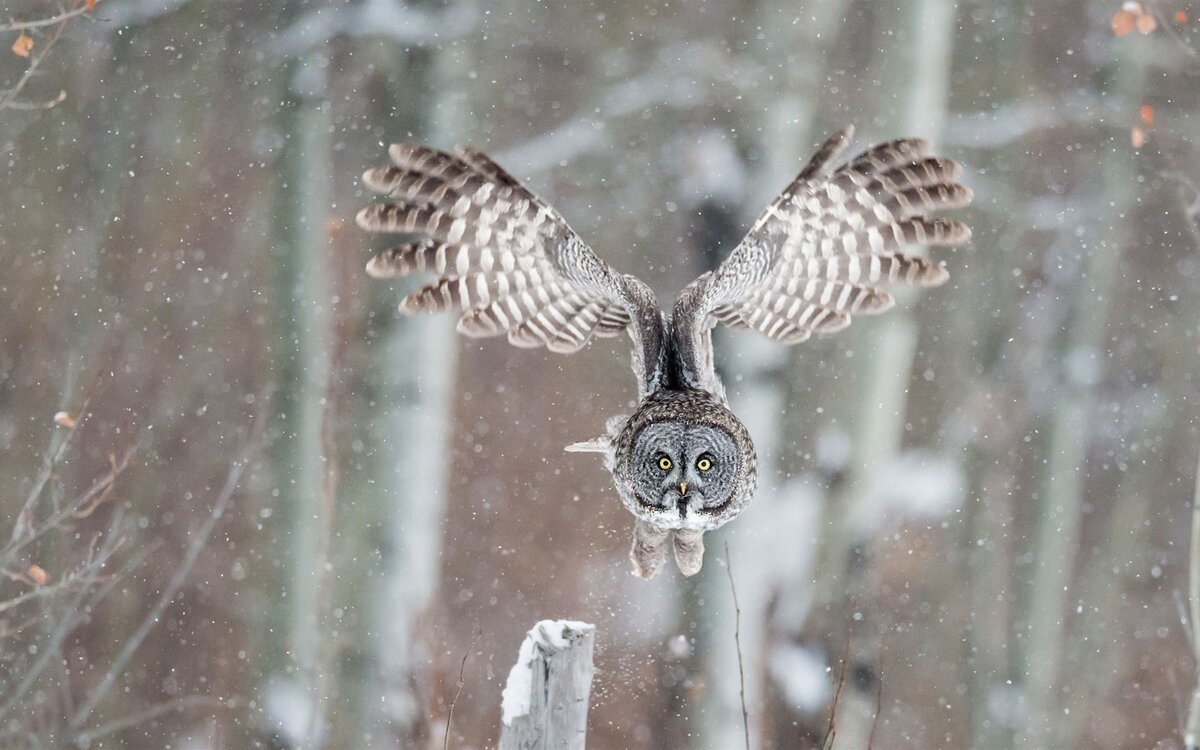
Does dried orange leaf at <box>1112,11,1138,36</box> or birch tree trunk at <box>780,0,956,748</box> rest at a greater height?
dried orange leaf at <box>1112,11,1138,36</box>

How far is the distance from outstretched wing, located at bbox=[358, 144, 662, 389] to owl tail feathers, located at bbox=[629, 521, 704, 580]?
37cm

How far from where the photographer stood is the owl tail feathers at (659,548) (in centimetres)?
253

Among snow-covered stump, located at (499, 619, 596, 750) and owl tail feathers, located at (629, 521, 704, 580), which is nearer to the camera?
snow-covered stump, located at (499, 619, 596, 750)

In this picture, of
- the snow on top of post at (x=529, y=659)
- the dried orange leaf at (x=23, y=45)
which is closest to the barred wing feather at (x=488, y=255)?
the snow on top of post at (x=529, y=659)

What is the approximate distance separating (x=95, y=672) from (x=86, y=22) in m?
2.37

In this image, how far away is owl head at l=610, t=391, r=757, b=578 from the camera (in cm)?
221

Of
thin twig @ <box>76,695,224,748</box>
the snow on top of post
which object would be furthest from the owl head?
thin twig @ <box>76,695,224,748</box>

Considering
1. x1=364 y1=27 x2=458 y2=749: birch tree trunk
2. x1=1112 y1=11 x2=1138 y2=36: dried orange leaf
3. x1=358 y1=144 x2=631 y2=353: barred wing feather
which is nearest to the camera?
x1=358 y1=144 x2=631 y2=353: barred wing feather

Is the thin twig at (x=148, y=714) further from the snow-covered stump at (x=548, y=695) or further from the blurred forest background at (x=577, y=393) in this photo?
the snow-covered stump at (x=548, y=695)

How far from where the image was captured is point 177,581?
3.81 m

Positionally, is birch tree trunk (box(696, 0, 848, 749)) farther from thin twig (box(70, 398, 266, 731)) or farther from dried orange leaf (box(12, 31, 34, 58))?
dried orange leaf (box(12, 31, 34, 58))

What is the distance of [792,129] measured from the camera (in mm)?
3734

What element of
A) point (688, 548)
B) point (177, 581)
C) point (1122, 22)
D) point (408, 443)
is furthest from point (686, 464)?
point (1122, 22)

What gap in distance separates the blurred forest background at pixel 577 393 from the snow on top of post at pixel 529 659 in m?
1.87
